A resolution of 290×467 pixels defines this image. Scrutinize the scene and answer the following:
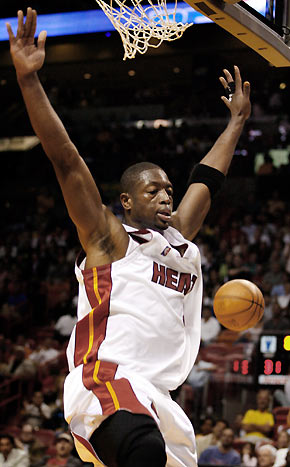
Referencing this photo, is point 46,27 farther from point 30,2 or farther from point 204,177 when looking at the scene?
point 204,177

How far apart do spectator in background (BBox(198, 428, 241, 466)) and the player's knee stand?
5.14 m

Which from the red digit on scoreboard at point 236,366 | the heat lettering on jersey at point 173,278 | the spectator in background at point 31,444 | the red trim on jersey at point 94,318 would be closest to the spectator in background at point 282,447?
the red digit on scoreboard at point 236,366

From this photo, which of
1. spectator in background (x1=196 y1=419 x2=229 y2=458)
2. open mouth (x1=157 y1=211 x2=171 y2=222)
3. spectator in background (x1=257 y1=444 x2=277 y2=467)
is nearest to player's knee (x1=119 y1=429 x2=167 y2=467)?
open mouth (x1=157 y1=211 x2=171 y2=222)

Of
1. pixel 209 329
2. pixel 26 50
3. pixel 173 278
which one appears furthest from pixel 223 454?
pixel 26 50

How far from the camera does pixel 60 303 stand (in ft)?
43.3

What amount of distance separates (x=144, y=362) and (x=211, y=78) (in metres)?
15.2

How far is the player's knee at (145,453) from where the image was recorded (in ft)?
9.67

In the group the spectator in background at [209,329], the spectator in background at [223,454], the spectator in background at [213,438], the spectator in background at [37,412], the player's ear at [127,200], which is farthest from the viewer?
the spectator in background at [209,329]

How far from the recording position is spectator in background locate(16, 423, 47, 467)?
352 inches

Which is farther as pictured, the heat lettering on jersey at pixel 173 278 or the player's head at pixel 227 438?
the player's head at pixel 227 438

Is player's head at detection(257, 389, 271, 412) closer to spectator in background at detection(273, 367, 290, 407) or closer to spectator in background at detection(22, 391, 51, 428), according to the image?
spectator in background at detection(273, 367, 290, 407)

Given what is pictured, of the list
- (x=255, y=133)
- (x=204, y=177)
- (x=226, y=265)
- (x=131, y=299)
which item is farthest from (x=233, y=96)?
(x=255, y=133)

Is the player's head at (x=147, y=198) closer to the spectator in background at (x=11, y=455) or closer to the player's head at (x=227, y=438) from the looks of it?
the player's head at (x=227, y=438)

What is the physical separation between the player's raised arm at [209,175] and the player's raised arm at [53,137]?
2.62 feet
